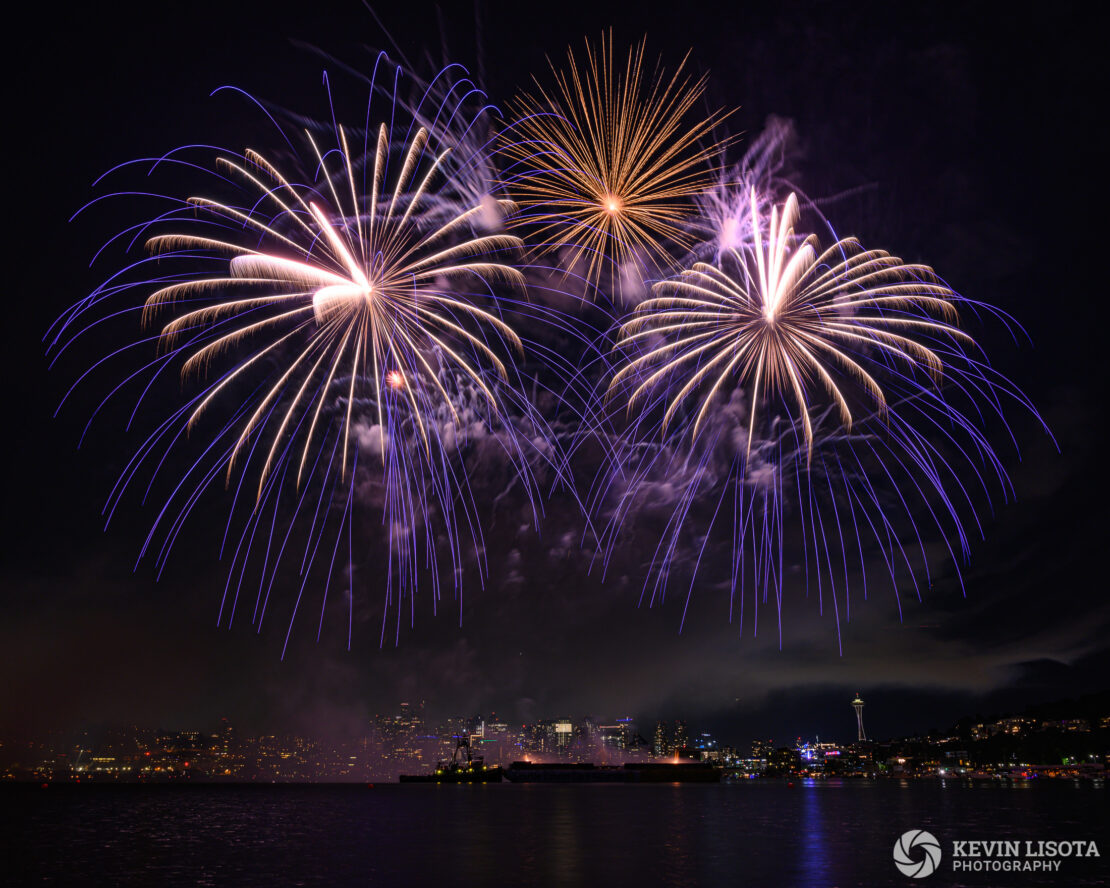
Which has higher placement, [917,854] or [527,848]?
[917,854]

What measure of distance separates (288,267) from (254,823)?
74.0 meters

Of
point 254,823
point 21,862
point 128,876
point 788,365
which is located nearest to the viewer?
point 788,365

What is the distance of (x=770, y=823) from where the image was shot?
79.8 m

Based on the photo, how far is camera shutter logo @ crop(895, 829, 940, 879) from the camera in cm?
4159

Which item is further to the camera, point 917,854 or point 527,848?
point 527,848

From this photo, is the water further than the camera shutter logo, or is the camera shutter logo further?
the camera shutter logo

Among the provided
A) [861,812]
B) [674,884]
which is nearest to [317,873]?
[674,884]

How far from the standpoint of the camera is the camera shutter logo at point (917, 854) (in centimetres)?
4159

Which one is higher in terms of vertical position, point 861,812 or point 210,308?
point 210,308

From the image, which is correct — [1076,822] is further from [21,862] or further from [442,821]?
[21,862]

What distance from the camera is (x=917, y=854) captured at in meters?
48.8

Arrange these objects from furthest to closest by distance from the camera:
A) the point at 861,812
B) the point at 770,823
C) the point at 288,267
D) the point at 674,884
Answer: the point at 861,812
the point at 770,823
the point at 674,884
the point at 288,267

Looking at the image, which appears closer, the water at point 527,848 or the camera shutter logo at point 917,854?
the water at point 527,848

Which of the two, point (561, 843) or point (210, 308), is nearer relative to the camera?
point (210, 308)
